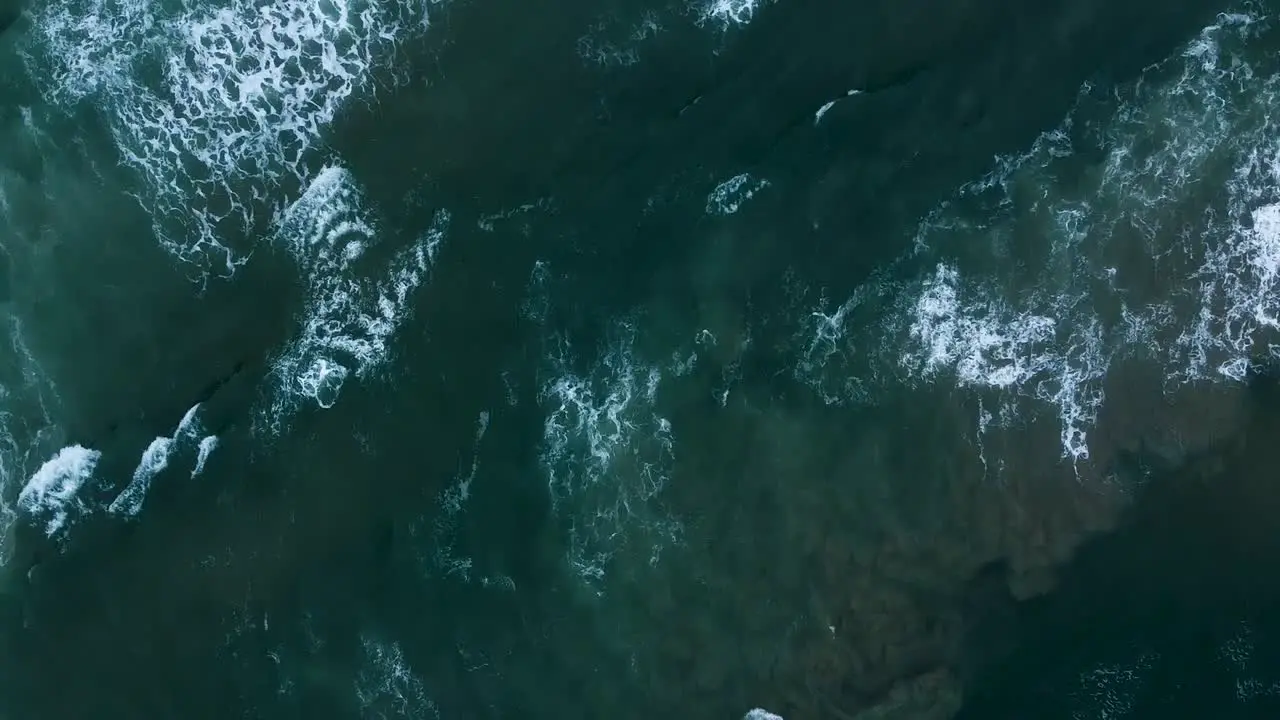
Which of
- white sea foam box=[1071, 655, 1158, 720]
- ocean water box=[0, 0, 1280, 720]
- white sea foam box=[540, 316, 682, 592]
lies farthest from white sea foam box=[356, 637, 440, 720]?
white sea foam box=[1071, 655, 1158, 720]

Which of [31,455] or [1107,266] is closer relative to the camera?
[1107,266]

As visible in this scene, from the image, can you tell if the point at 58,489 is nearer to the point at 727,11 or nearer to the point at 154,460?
the point at 154,460

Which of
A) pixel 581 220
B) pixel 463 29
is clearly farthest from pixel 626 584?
pixel 463 29

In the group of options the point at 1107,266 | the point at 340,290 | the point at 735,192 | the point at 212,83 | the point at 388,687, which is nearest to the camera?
the point at 1107,266

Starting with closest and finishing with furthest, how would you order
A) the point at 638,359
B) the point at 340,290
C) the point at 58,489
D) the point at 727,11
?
the point at 638,359
the point at 727,11
the point at 58,489
the point at 340,290

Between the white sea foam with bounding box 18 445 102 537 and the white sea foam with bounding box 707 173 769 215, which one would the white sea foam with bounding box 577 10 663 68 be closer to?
the white sea foam with bounding box 707 173 769 215

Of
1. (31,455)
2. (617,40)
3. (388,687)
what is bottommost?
(388,687)

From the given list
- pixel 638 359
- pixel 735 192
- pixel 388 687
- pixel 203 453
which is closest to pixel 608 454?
pixel 638 359

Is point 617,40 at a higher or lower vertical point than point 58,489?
higher

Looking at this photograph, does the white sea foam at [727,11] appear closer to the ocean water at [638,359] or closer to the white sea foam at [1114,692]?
the ocean water at [638,359]

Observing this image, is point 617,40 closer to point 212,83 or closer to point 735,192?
point 735,192
